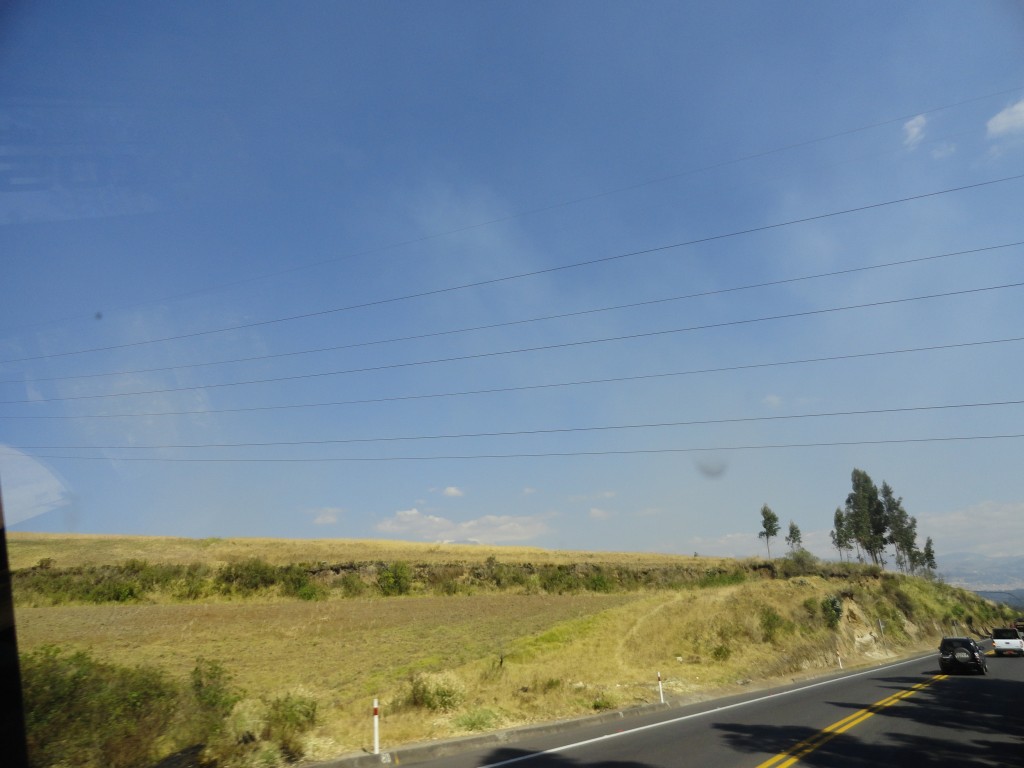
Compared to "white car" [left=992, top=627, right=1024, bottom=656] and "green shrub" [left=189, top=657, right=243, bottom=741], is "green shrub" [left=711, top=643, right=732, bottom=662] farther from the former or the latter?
"white car" [left=992, top=627, right=1024, bottom=656]

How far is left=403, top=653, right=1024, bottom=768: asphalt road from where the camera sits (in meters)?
10.8

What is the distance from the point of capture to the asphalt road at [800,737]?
10.8 meters

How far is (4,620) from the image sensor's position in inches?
234

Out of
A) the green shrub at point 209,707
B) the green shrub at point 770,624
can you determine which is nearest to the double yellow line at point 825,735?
the green shrub at point 209,707

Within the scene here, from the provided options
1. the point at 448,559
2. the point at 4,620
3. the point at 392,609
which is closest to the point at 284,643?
the point at 392,609

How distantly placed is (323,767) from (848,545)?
14427 centimetres

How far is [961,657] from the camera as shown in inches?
1196

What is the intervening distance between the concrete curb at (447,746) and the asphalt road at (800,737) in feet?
1.30

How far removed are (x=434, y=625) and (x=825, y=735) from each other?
33.0m

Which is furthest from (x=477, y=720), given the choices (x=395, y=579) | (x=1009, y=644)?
(x=1009, y=644)

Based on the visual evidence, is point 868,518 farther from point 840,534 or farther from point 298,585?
point 298,585

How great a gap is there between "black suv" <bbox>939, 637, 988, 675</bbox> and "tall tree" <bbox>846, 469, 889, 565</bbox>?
99.9 metres

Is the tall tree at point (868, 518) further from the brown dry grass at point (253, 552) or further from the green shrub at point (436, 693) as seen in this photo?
the green shrub at point (436, 693)

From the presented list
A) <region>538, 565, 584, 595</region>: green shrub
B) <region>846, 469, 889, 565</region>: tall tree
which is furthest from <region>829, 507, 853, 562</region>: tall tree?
<region>538, 565, 584, 595</region>: green shrub
